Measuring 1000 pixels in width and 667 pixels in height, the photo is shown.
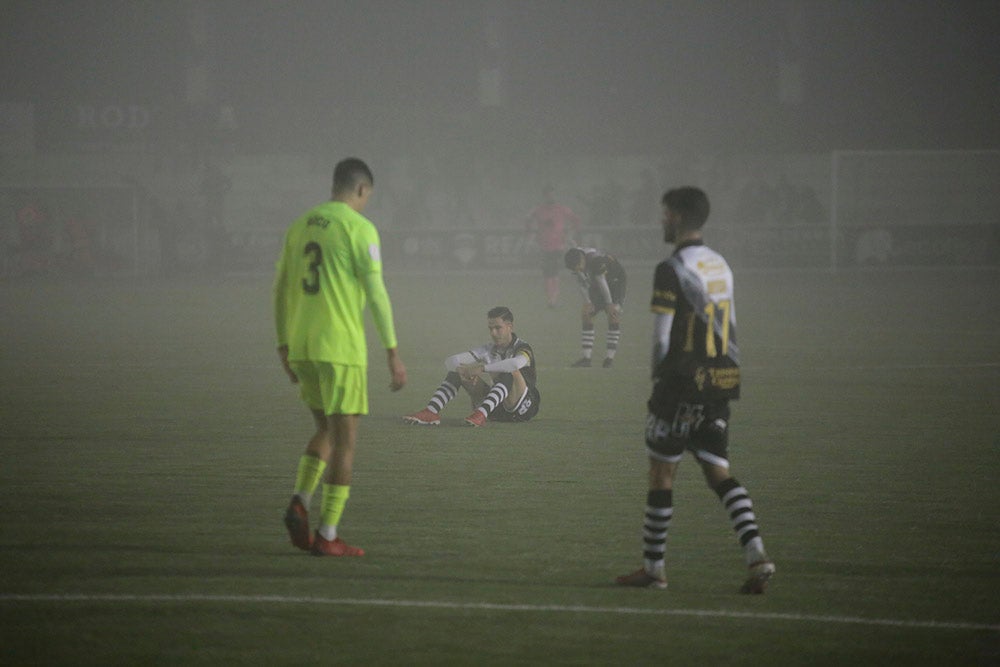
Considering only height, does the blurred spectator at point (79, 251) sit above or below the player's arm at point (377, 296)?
above

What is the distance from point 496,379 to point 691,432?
6277mm

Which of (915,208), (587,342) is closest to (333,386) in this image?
(587,342)

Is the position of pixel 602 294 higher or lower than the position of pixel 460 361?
higher

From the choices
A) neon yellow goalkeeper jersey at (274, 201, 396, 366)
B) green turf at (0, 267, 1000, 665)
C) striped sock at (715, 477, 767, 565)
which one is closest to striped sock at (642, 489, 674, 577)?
green turf at (0, 267, 1000, 665)

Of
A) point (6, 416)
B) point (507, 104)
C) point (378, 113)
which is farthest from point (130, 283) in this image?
point (6, 416)

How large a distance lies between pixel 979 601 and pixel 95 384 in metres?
11.7

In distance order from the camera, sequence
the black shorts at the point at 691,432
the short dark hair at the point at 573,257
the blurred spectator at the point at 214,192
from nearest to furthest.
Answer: the black shorts at the point at 691,432 → the short dark hair at the point at 573,257 → the blurred spectator at the point at 214,192

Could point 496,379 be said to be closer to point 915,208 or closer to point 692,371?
point 692,371

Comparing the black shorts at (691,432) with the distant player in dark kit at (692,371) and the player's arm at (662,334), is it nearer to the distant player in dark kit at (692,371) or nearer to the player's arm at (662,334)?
the distant player in dark kit at (692,371)

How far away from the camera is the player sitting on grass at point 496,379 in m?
12.3

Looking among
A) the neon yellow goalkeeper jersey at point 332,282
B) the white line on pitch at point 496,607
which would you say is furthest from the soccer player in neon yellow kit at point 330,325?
the white line on pitch at point 496,607

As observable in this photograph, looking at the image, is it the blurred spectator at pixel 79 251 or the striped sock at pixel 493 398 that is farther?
the blurred spectator at pixel 79 251

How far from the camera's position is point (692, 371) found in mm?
6387

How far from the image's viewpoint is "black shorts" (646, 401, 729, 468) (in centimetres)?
641
